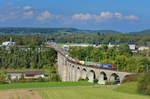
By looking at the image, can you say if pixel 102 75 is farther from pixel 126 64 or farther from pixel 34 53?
pixel 34 53

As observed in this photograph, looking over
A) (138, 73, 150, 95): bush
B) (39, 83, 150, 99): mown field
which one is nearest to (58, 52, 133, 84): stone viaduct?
(39, 83, 150, 99): mown field

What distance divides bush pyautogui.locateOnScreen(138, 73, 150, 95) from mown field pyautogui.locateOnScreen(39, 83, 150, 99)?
1.41 meters

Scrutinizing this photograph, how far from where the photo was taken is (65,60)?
13212cm

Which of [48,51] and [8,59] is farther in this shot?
[48,51]

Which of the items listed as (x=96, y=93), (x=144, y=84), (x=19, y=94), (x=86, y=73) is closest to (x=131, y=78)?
(x=144, y=84)

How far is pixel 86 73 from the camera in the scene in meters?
100

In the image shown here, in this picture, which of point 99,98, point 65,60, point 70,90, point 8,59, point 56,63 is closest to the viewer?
point 99,98

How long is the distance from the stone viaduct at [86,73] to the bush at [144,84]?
34.0 feet

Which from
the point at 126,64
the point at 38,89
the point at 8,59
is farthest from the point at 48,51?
the point at 38,89

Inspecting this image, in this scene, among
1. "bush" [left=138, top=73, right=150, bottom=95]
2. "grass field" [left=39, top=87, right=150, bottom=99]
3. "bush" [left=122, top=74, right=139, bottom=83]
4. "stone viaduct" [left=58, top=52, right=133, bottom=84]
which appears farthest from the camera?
"stone viaduct" [left=58, top=52, right=133, bottom=84]

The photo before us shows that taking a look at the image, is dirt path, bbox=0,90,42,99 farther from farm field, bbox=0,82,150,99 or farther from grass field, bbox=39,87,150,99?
grass field, bbox=39,87,150,99

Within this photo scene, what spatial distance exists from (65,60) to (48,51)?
32.8 m

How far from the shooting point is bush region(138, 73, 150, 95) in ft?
215

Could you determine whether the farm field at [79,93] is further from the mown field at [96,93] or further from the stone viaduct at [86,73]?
the stone viaduct at [86,73]
